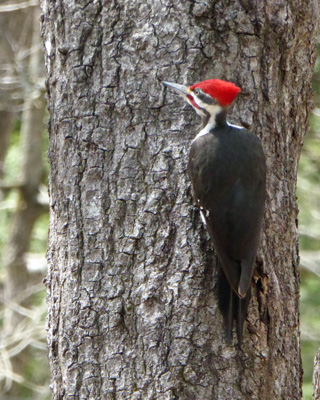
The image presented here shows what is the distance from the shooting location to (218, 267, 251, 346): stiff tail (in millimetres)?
2342

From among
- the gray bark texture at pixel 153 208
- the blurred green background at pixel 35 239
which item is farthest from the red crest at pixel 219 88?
the blurred green background at pixel 35 239

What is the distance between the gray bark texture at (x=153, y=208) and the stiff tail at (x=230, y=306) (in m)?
0.04

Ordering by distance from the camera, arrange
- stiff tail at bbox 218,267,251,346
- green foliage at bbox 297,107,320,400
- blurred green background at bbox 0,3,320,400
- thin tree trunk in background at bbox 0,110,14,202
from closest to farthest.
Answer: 1. stiff tail at bbox 218,267,251,346
2. blurred green background at bbox 0,3,320,400
3. green foliage at bbox 297,107,320,400
4. thin tree trunk in background at bbox 0,110,14,202

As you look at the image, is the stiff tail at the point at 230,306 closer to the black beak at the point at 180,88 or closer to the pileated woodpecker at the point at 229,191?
the pileated woodpecker at the point at 229,191

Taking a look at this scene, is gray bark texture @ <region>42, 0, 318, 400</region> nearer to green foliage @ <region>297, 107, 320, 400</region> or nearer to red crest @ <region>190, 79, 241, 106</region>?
red crest @ <region>190, 79, 241, 106</region>

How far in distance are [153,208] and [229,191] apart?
298 millimetres

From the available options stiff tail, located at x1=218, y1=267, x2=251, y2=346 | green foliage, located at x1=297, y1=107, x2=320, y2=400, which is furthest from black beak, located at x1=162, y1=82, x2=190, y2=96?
green foliage, located at x1=297, y1=107, x2=320, y2=400

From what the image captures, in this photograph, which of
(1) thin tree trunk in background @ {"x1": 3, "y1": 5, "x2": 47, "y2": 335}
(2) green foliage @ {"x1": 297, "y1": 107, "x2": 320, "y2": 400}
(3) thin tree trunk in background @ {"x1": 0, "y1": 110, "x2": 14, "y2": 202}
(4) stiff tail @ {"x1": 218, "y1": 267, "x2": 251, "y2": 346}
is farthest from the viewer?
(3) thin tree trunk in background @ {"x1": 0, "y1": 110, "x2": 14, "y2": 202}

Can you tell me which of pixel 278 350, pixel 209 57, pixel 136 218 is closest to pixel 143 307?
pixel 136 218

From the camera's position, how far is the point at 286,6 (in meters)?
2.60

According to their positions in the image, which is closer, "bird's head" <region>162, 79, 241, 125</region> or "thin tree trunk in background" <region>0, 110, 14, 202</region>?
"bird's head" <region>162, 79, 241, 125</region>

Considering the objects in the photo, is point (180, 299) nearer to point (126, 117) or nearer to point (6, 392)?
point (126, 117)

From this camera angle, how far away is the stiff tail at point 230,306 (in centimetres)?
234

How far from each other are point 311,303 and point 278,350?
177 inches
